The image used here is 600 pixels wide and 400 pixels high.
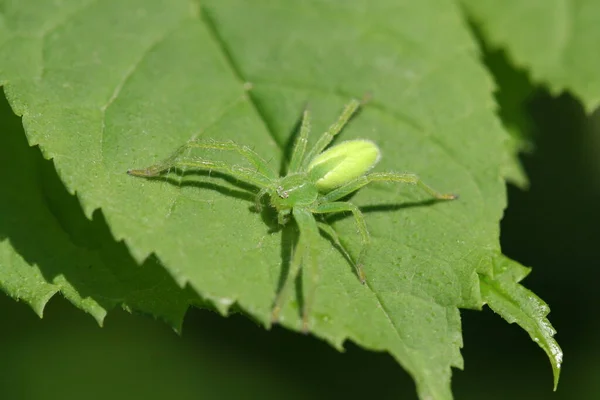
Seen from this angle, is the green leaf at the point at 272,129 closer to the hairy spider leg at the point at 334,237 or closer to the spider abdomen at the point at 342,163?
the hairy spider leg at the point at 334,237

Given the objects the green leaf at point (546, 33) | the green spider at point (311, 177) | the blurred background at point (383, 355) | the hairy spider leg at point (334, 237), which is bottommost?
the blurred background at point (383, 355)

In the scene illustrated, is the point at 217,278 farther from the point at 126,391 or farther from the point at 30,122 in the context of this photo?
the point at 126,391

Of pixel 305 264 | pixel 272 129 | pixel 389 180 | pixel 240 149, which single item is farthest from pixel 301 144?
pixel 305 264

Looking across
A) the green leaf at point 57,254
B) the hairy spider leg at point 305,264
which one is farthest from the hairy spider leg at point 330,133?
the green leaf at point 57,254

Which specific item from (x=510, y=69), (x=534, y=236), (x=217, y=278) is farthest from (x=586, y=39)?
(x=217, y=278)

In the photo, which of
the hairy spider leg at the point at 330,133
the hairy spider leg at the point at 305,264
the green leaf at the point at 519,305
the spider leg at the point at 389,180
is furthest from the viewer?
the hairy spider leg at the point at 330,133

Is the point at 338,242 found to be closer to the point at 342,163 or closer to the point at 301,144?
the point at 342,163

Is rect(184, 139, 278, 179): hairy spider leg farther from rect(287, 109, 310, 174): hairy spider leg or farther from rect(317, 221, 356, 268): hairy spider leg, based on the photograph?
rect(317, 221, 356, 268): hairy spider leg
